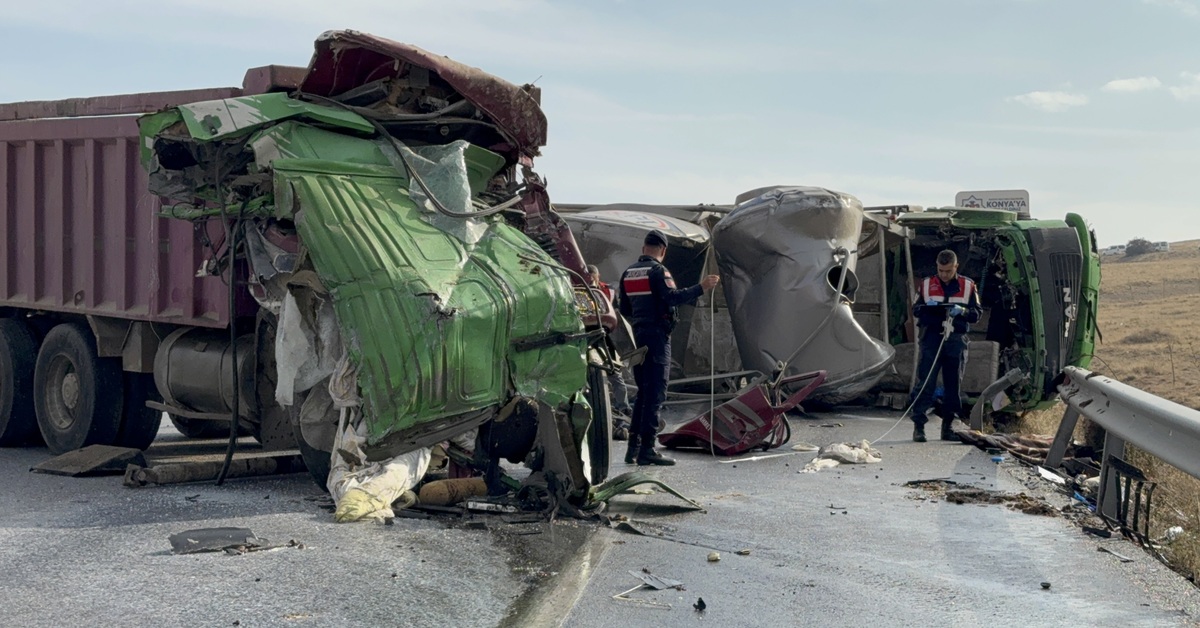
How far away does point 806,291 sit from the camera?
41.0ft

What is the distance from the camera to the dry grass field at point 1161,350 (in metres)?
7.87

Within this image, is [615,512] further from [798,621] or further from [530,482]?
[798,621]

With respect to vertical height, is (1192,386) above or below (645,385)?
below

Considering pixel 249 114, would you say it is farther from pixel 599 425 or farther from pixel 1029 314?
pixel 1029 314

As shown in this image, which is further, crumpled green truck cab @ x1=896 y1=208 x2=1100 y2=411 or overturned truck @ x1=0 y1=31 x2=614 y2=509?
crumpled green truck cab @ x1=896 y1=208 x2=1100 y2=411

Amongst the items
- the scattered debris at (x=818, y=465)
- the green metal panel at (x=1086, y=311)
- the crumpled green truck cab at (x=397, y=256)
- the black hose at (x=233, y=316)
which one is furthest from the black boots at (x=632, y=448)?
the green metal panel at (x=1086, y=311)

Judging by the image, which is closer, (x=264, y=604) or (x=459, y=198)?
(x=264, y=604)

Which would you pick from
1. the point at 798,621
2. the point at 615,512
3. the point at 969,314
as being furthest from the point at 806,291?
the point at 798,621

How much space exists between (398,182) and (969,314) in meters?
5.90

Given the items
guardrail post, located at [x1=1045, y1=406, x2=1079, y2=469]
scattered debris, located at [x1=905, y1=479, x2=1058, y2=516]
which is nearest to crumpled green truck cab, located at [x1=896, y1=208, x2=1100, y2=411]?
guardrail post, located at [x1=1045, y1=406, x2=1079, y2=469]

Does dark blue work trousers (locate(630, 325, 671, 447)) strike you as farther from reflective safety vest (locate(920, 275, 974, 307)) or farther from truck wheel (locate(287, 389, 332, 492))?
reflective safety vest (locate(920, 275, 974, 307))

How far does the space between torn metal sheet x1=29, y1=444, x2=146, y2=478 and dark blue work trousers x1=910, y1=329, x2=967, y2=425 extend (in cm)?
630

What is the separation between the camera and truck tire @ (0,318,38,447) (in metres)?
10.4

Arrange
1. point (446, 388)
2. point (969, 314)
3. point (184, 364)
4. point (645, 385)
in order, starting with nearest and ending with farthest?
point (446, 388)
point (184, 364)
point (645, 385)
point (969, 314)
